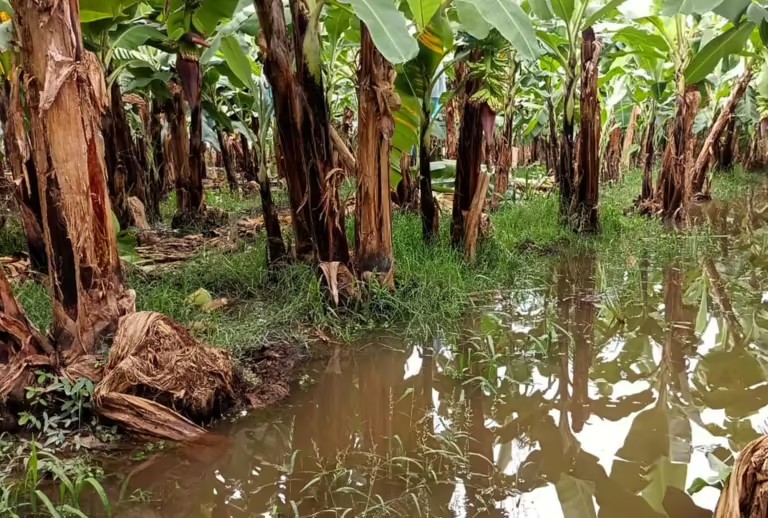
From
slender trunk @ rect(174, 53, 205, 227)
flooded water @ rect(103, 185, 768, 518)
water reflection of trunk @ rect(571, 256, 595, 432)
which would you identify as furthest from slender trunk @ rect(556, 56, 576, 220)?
slender trunk @ rect(174, 53, 205, 227)

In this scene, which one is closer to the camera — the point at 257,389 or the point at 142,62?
the point at 257,389

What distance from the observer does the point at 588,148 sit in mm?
5324

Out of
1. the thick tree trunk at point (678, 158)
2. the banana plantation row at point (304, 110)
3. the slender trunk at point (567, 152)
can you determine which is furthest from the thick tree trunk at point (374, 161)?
the thick tree trunk at point (678, 158)

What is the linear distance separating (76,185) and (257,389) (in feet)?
3.63

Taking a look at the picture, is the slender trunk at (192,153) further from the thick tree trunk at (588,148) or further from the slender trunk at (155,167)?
the thick tree trunk at (588,148)

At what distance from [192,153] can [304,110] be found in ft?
8.08

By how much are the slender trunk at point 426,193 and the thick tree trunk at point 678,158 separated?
9.98ft

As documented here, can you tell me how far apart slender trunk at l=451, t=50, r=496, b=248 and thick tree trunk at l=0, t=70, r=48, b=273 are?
110 inches

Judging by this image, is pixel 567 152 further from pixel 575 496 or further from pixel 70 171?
pixel 70 171

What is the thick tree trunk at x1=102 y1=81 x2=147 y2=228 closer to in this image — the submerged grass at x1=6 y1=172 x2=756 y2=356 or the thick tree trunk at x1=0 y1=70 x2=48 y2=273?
the thick tree trunk at x1=0 y1=70 x2=48 y2=273

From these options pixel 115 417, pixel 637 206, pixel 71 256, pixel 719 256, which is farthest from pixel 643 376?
pixel 637 206

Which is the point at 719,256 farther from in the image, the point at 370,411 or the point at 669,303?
the point at 370,411

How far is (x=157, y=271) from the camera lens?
400 cm

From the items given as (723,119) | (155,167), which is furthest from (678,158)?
(155,167)
